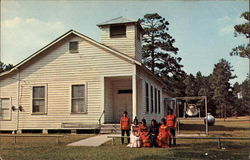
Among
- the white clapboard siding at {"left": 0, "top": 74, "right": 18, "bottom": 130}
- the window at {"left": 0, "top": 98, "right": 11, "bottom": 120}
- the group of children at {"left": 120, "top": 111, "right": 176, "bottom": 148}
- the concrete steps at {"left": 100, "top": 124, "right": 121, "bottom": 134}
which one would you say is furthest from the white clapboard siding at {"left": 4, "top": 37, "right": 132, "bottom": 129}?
the group of children at {"left": 120, "top": 111, "right": 176, "bottom": 148}

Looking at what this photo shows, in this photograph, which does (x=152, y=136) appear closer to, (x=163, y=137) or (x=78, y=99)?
(x=163, y=137)

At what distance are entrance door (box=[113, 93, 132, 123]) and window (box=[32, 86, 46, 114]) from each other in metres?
5.15

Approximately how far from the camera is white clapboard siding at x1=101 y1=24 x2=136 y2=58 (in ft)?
69.8

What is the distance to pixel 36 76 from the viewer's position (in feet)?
68.8

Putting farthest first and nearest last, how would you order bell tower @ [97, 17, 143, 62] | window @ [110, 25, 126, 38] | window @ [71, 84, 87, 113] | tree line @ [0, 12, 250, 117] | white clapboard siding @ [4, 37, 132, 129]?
tree line @ [0, 12, 250, 117], window @ [110, 25, 126, 38], bell tower @ [97, 17, 143, 62], window @ [71, 84, 87, 113], white clapboard siding @ [4, 37, 132, 129]

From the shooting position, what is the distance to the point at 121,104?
22266mm

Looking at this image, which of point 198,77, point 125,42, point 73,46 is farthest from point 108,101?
point 198,77

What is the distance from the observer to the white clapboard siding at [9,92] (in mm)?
21359

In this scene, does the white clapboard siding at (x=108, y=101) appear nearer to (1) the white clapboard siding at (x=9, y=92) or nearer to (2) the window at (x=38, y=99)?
(2) the window at (x=38, y=99)

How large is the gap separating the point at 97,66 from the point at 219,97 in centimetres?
6212

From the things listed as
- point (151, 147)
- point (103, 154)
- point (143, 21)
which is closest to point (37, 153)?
point (103, 154)

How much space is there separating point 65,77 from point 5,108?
5195 millimetres

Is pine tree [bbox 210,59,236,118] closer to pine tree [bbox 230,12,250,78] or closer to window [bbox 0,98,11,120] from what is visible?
pine tree [bbox 230,12,250,78]

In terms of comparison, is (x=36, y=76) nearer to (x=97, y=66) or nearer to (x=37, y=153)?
(x=97, y=66)
